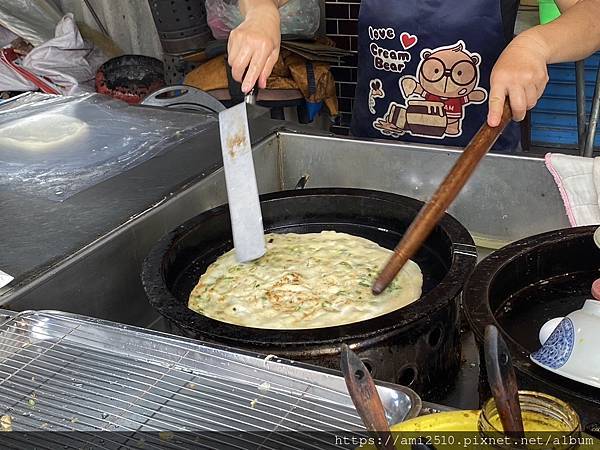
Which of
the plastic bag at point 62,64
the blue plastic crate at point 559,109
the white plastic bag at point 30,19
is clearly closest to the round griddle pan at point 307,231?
the blue plastic crate at point 559,109

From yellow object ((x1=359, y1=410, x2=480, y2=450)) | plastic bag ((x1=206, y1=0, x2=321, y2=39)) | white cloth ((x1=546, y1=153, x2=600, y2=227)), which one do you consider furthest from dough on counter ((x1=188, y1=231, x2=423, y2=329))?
plastic bag ((x1=206, y1=0, x2=321, y2=39))

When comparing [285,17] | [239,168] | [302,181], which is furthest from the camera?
[285,17]

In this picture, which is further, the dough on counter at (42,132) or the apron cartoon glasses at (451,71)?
the apron cartoon glasses at (451,71)

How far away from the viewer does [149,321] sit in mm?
1748

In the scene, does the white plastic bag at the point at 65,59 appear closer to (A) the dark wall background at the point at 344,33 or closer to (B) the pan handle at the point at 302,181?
(A) the dark wall background at the point at 344,33

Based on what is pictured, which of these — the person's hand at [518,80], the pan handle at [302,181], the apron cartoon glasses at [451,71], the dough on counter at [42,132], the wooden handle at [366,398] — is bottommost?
the pan handle at [302,181]

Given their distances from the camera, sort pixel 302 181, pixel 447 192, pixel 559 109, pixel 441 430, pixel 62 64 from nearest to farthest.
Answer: pixel 441 430, pixel 447 192, pixel 302 181, pixel 559 109, pixel 62 64

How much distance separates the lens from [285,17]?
396cm

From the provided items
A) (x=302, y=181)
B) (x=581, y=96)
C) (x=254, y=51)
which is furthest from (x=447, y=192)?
(x=581, y=96)

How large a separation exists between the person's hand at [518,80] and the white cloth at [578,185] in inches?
17.4

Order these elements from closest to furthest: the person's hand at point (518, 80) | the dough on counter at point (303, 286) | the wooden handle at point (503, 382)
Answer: the wooden handle at point (503, 382) < the person's hand at point (518, 80) < the dough on counter at point (303, 286)

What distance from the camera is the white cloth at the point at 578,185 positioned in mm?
1767

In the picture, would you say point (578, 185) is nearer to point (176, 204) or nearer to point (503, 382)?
point (176, 204)

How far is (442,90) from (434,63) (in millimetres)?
93
